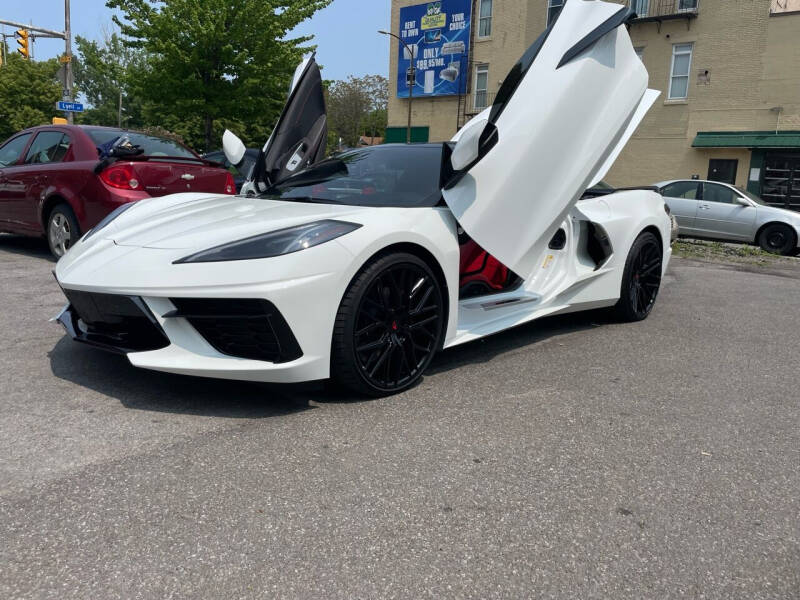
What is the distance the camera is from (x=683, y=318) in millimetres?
5422

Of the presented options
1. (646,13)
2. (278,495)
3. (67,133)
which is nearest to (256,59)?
(67,133)

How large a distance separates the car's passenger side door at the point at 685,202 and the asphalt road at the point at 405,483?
10135 mm

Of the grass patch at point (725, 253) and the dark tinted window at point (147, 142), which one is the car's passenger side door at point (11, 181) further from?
the grass patch at point (725, 253)

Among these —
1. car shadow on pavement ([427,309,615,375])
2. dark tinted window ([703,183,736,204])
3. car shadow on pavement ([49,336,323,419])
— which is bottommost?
car shadow on pavement ([427,309,615,375])

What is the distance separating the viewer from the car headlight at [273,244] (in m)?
2.81

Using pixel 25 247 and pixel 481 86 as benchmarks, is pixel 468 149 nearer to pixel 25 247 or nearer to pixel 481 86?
pixel 25 247

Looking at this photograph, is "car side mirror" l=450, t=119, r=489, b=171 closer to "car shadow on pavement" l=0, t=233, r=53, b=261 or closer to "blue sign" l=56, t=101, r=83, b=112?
"car shadow on pavement" l=0, t=233, r=53, b=261

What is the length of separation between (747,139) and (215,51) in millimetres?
16525

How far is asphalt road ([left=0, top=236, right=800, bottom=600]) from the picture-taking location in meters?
1.81

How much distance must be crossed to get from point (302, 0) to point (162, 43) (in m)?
4.06

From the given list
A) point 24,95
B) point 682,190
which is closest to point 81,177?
point 682,190

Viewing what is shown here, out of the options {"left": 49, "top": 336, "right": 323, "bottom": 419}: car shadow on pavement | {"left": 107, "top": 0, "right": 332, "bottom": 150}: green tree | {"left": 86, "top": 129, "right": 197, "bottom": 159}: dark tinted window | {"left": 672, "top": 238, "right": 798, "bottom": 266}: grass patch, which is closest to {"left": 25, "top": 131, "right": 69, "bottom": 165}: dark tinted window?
{"left": 86, "top": 129, "right": 197, "bottom": 159}: dark tinted window

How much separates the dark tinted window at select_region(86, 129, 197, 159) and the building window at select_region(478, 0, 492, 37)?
2394cm

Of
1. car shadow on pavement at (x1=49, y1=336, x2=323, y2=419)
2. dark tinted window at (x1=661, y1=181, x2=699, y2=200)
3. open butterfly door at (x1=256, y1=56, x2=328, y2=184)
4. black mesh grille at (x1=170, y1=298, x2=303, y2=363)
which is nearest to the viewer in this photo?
black mesh grille at (x1=170, y1=298, x2=303, y2=363)
